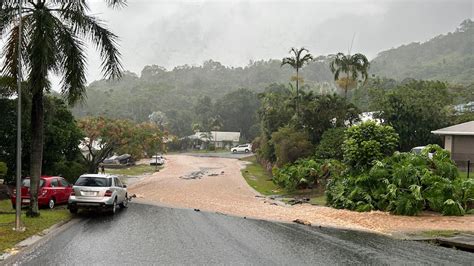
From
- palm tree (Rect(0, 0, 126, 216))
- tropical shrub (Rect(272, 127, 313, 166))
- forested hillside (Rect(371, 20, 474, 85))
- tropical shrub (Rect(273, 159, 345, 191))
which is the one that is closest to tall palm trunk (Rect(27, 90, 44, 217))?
palm tree (Rect(0, 0, 126, 216))

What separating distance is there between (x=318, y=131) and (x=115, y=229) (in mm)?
31081

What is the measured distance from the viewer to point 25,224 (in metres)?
15.5

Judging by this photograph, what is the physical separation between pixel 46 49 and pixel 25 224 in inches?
217

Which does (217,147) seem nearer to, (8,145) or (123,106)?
(123,106)

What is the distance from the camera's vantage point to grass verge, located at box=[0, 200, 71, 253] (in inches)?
493

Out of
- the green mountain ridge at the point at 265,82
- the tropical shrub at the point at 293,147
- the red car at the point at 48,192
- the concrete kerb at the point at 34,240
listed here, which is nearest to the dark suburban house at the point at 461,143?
the tropical shrub at the point at 293,147

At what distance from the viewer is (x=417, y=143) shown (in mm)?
42906

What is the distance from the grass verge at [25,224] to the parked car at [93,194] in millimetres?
624

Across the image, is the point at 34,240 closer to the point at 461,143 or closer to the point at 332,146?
the point at 332,146

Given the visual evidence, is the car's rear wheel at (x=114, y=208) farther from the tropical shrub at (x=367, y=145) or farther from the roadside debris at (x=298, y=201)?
the tropical shrub at (x=367, y=145)

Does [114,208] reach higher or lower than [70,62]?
lower

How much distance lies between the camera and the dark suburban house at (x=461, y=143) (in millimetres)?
33500

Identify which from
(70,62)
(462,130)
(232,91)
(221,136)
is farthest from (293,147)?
(232,91)

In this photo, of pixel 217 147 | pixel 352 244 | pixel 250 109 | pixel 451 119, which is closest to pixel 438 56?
pixel 250 109
